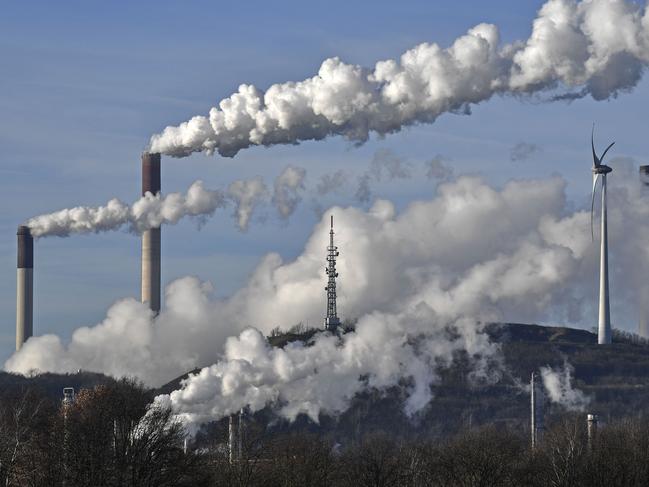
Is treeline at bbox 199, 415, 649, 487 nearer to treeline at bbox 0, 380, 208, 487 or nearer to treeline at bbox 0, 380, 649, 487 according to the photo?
treeline at bbox 0, 380, 649, 487

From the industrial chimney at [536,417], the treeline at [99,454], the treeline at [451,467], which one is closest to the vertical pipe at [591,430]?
the treeline at [451,467]

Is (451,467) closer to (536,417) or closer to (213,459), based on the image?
(213,459)

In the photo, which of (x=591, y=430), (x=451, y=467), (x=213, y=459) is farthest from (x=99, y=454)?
(x=591, y=430)

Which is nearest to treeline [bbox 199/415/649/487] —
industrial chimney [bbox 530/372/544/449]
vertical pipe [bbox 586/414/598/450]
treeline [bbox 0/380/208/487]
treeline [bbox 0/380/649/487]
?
treeline [bbox 0/380/649/487]

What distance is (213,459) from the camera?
402 ft

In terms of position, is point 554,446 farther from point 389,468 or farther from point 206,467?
point 206,467

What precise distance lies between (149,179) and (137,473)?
337 ft

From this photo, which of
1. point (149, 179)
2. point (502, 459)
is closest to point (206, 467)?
point (502, 459)

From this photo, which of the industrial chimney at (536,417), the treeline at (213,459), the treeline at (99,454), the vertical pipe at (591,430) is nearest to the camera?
the treeline at (99,454)

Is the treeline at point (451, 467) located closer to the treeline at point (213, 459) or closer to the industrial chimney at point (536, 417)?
the treeline at point (213, 459)

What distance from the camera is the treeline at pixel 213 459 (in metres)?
98.7

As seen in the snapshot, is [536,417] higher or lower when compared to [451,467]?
higher

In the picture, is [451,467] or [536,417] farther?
[536,417]

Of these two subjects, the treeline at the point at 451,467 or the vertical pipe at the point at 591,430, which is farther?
the vertical pipe at the point at 591,430
